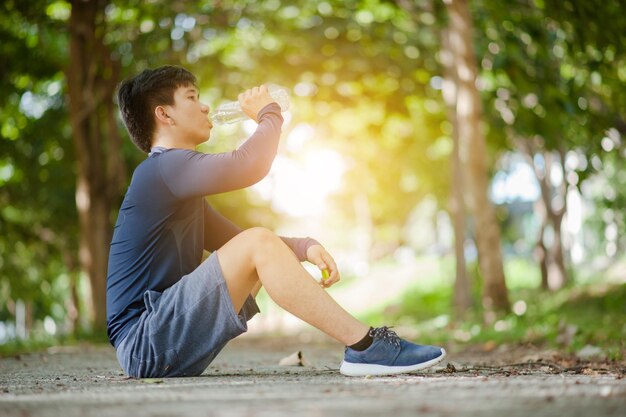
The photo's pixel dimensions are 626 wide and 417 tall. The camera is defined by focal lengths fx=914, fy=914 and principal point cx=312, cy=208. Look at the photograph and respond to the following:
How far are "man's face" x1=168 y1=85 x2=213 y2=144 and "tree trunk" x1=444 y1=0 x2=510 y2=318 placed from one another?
292 inches

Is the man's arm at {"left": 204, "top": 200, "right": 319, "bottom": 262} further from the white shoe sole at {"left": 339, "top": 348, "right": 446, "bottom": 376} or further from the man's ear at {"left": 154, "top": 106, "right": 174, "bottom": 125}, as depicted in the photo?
the white shoe sole at {"left": 339, "top": 348, "right": 446, "bottom": 376}

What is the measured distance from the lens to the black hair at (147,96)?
4727mm

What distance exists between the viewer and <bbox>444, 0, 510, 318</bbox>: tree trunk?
11.7m

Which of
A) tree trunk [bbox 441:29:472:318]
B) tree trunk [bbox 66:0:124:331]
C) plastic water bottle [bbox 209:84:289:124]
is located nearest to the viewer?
plastic water bottle [bbox 209:84:289:124]

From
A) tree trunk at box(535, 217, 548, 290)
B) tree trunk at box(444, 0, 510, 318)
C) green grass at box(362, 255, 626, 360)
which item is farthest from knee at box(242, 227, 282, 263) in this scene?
tree trunk at box(535, 217, 548, 290)

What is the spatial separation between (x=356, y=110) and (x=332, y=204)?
32.4 metres

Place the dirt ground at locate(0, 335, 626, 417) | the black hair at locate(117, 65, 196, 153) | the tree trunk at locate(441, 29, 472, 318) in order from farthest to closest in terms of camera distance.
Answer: the tree trunk at locate(441, 29, 472, 318) → the black hair at locate(117, 65, 196, 153) → the dirt ground at locate(0, 335, 626, 417)

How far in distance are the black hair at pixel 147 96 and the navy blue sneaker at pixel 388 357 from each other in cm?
156

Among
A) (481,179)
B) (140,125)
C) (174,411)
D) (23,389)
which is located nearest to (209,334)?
(23,389)

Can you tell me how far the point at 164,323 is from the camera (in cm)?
429

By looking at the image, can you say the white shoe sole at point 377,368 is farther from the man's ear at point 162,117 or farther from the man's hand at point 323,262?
the man's ear at point 162,117

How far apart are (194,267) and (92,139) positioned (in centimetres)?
998

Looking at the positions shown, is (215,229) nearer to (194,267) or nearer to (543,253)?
(194,267)

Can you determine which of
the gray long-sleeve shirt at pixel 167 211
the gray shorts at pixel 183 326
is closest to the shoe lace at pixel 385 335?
the gray shorts at pixel 183 326
